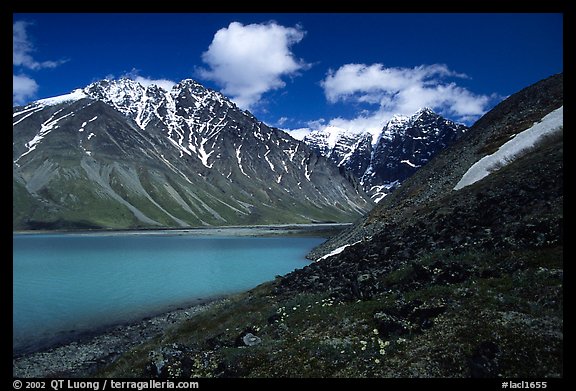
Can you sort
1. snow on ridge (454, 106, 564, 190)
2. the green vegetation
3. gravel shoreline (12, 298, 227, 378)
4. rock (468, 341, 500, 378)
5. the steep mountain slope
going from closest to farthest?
1. rock (468, 341, 500, 378)
2. the green vegetation
3. the steep mountain slope
4. gravel shoreline (12, 298, 227, 378)
5. snow on ridge (454, 106, 564, 190)

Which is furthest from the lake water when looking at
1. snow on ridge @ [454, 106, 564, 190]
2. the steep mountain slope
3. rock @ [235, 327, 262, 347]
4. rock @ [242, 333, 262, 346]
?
snow on ridge @ [454, 106, 564, 190]

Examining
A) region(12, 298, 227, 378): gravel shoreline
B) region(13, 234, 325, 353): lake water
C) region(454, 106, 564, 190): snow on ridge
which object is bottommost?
region(12, 298, 227, 378): gravel shoreline

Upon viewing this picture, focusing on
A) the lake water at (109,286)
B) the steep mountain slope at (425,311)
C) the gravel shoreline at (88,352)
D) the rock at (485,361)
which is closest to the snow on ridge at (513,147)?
the steep mountain slope at (425,311)

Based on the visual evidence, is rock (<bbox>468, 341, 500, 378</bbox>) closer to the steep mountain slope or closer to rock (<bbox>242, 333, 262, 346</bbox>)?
the steep mountain slope

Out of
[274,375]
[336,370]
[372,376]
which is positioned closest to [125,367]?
[274,375]

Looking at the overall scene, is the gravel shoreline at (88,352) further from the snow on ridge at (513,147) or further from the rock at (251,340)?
the snow on ridge at (513,147)

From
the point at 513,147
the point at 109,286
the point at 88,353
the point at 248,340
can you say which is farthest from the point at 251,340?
the point at 513,147
